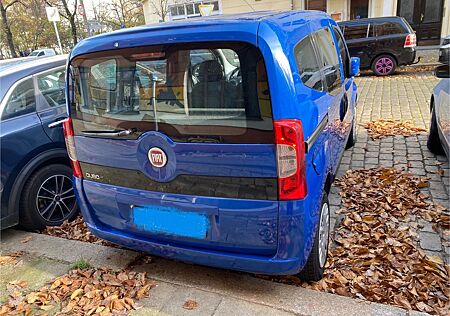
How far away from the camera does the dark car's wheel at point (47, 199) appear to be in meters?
3.58

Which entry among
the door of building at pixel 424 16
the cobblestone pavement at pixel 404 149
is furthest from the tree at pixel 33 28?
the cobblestone pavement at pixel 404 149

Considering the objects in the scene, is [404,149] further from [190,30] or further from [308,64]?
[190,30]

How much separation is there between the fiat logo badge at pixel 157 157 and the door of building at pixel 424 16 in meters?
16.6

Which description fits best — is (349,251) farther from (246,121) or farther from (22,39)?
(22,39)

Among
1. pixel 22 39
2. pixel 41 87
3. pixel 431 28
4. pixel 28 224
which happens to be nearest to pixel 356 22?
pixel 431 28

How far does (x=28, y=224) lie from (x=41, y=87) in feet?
4.67

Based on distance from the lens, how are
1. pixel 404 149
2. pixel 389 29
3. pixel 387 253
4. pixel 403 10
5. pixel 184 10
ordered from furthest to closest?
pixel 184 10, pixel 403 10, pixel 389 29, pixel 404 149, pixel 387 253

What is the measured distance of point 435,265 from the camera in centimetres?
261

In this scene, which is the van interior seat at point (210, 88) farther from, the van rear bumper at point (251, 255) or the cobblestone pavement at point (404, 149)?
the cobblestone pavement at point (404, 149)

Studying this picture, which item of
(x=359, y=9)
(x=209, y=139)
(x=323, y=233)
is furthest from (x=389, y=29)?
(x=209, y=139)

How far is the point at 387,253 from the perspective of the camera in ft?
9.21

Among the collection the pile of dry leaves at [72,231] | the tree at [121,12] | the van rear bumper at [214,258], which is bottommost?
the pile of dry leaves at [72,231]

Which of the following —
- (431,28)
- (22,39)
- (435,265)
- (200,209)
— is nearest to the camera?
(200,209)

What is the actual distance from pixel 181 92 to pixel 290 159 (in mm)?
765
